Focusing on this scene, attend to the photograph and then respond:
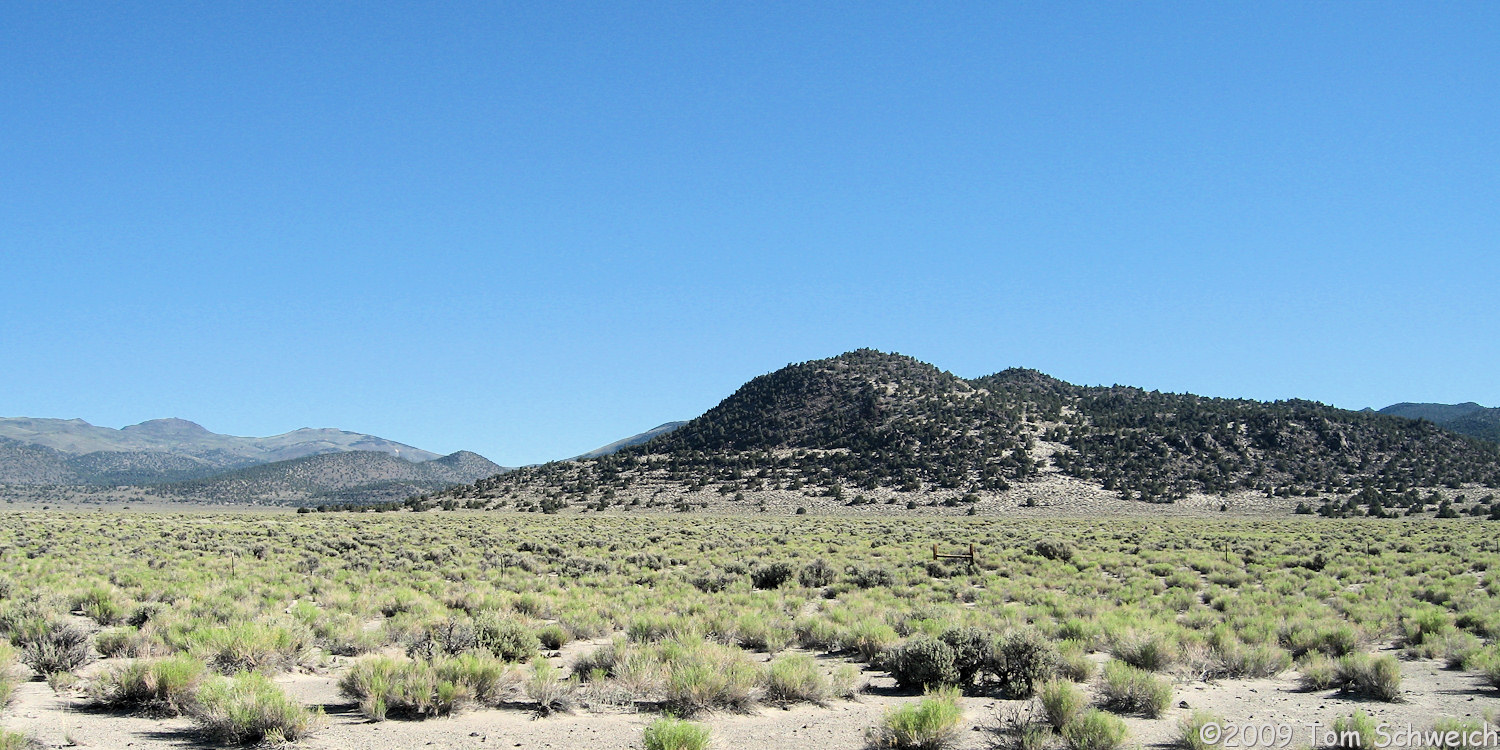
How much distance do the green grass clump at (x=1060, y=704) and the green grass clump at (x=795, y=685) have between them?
2.50 m

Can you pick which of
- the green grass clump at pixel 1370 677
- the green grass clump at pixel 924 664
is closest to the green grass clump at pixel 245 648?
the green grass clump at pixel 924 664

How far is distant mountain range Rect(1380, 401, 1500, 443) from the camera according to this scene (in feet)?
360

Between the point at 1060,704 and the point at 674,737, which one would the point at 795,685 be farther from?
the point at 1060,704

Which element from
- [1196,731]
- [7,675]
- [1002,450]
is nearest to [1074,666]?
[1196,731]

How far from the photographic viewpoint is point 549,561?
25.7 m

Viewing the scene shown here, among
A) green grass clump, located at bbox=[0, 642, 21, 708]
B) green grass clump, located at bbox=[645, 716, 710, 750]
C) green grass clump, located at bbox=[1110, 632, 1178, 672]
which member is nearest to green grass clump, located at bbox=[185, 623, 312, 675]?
green grass clump, located at bbox=[0, 642, 21, 708]

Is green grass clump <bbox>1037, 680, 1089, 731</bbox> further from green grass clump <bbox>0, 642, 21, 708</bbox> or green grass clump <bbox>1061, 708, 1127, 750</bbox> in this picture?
green grass clump <bbox>0, 642, 21, 708</bbox>

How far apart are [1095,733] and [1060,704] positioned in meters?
0.76

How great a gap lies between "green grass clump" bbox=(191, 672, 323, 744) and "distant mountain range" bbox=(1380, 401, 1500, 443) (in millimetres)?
104180

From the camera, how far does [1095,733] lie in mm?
7707

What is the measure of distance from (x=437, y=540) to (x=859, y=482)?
47377 mm

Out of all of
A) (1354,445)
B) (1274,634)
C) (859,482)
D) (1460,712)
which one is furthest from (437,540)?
(1354,445)

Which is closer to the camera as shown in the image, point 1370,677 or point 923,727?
point 923,727

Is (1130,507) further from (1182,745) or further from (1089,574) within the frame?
(1182,745)
